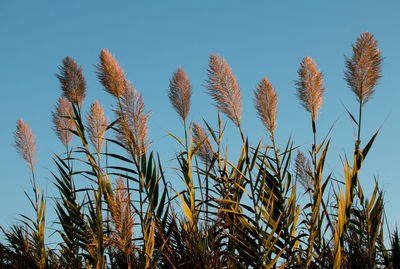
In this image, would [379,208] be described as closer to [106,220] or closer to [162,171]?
[162,171]

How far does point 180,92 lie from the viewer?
144 inches

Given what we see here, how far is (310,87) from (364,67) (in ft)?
1.64

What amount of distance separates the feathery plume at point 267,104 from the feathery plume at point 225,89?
22cm

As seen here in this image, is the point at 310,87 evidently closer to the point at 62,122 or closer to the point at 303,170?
the point at 303,170

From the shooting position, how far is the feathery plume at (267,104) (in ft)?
11.5

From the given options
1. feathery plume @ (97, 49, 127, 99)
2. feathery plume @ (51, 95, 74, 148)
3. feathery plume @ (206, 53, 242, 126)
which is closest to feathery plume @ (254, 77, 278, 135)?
feathery plume @ (206, 53, 242, 126)

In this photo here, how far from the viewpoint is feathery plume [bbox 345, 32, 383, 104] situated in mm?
3665

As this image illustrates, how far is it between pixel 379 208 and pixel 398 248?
275mm

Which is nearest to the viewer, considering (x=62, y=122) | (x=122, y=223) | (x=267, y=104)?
(x=122, y=223)

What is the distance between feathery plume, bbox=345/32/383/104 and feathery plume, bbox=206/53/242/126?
1.05 m

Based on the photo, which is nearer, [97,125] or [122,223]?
[122,223]

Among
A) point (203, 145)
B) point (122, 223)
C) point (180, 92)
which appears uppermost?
point (180, 92)

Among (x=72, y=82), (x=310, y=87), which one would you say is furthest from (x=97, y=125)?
(x=310, y=87)

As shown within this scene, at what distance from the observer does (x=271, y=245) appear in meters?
2.70
